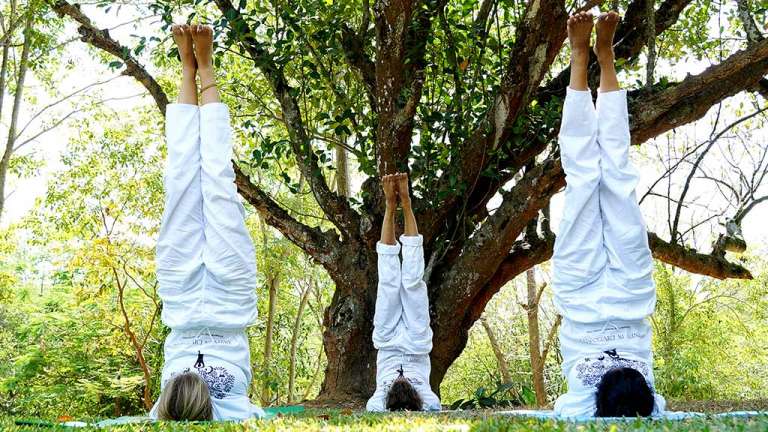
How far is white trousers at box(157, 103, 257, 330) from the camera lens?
3766 millimetres

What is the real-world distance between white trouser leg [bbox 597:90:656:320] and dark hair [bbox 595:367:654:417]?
55 centimetres

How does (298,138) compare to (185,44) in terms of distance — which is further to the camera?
(298,138)

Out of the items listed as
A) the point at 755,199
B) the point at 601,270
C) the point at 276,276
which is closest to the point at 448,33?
the point at 601,270

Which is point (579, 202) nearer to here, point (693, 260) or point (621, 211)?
point (621, 211)

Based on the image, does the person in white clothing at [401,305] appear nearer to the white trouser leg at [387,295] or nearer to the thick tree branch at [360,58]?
the white trouser leg at [387,295]

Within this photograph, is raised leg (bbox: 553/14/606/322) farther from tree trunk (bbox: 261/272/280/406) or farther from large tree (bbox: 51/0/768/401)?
tree trunk (bbox: 261/272/280/406)

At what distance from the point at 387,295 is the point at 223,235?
6.67 ft

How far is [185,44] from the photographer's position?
3.95 metres

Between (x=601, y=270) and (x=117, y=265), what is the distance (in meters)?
9.56

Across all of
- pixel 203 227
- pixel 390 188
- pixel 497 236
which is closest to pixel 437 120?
pixel 390 188

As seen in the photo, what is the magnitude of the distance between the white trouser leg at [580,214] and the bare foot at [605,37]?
24 centimetres

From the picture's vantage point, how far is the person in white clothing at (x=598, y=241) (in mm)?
3518

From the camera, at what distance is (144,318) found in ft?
44.5

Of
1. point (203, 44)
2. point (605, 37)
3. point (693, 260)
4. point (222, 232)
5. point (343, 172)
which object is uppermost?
point (343, 172)
